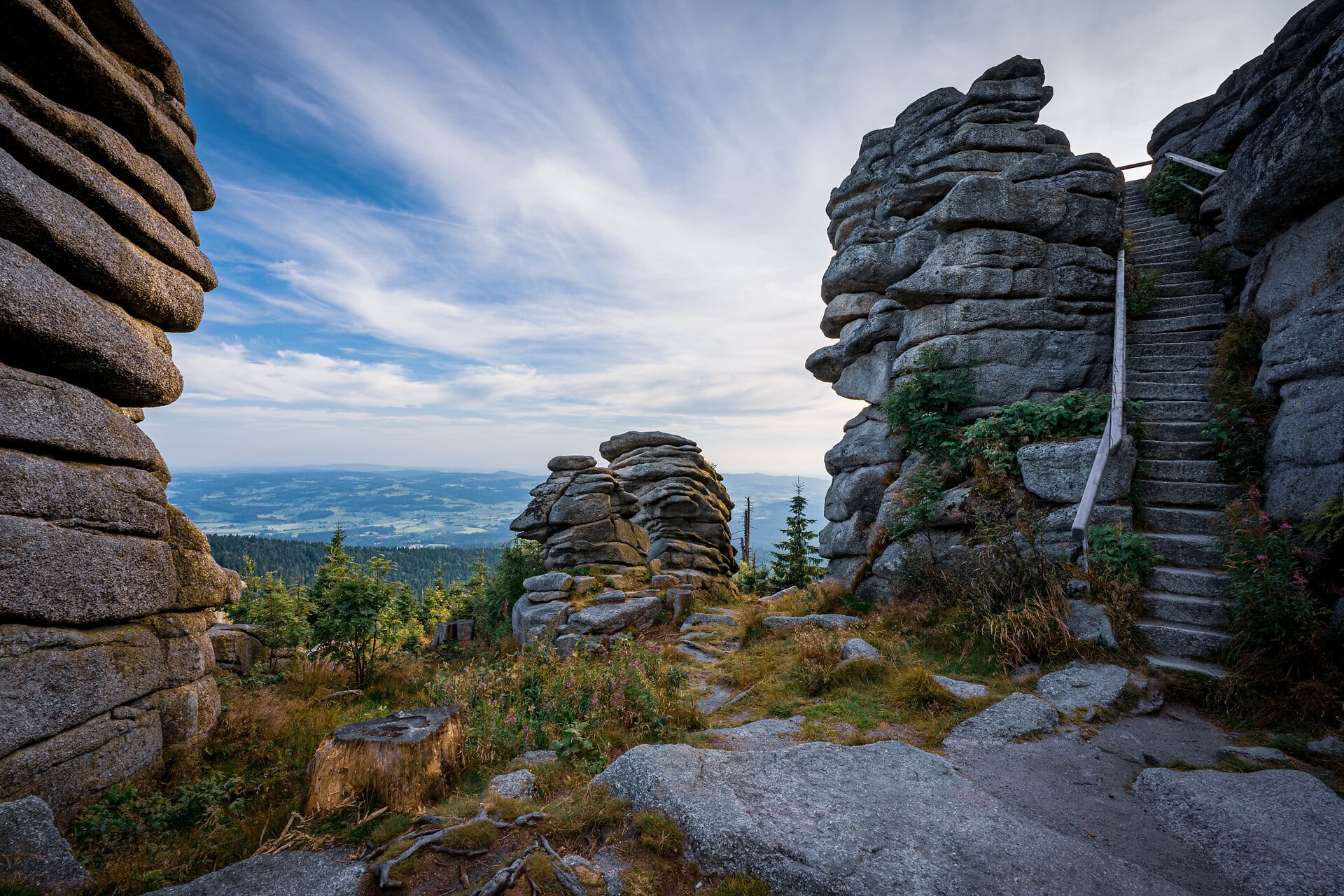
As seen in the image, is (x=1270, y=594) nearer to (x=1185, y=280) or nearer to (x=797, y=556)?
(x=1185, y=280)

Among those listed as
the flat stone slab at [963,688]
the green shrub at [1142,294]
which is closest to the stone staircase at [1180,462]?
the green shrub at [1142,294]

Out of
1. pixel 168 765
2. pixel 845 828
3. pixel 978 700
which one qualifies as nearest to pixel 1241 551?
pixel 978 700

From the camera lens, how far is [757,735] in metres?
6.75

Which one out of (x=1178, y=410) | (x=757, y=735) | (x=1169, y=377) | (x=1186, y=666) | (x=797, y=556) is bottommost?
(x=757, y=735)

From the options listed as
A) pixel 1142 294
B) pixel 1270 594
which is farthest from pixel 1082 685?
pixel 1142 294

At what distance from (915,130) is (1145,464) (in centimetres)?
1543

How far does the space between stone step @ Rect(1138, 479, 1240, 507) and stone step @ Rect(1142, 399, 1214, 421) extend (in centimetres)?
173

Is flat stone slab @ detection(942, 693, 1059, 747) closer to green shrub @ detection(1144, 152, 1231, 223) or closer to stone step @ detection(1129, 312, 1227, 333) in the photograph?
stone step @ detection(1129, 312, 1227, 333)

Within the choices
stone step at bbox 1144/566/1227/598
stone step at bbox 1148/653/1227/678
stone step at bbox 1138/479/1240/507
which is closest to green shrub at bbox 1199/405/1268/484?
stone step at bbox 1138/479/1240/507

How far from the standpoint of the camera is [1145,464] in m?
9.60

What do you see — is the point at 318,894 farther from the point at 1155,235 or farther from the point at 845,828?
the point at 1155,235

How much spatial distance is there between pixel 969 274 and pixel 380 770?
1640 centimetres

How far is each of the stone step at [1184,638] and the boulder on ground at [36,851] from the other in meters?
11.7

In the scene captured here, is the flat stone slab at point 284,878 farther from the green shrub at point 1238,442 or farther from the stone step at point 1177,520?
the green shrub at point 1238,442
